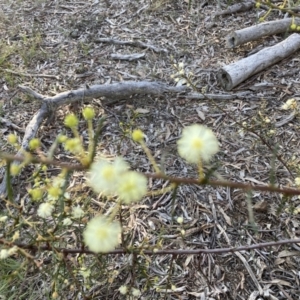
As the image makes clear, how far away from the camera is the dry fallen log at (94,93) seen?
2287 millimetres

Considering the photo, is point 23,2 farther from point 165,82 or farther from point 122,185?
point 122,185

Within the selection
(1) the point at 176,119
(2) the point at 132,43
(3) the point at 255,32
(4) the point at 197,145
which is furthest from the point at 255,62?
(4) the point at 197,145

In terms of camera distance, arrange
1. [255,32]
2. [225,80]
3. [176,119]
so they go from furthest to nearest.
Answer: [255,32] < [225,80] < [176,119]

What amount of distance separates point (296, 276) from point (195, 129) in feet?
3.88

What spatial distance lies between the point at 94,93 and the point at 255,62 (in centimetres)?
104

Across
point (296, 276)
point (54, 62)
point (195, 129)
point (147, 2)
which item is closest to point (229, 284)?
point (296, 276)

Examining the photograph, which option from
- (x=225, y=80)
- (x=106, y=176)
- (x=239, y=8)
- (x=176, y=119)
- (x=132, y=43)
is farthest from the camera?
(x=239, y=8)

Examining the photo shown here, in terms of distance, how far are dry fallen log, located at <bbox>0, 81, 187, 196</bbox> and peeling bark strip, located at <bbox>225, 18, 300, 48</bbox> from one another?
0.59 metres

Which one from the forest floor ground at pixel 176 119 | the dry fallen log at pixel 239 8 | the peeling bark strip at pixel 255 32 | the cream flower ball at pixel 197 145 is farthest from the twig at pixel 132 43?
the cream flower ball at pixel 197 145

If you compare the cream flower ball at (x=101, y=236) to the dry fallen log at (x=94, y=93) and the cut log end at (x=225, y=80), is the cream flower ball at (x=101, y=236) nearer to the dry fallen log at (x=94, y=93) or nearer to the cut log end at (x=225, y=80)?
the dry fallen log at (x=94, y=93)

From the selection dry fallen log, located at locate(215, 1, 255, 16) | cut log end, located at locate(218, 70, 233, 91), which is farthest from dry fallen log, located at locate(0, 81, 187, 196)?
dry fallen log, located at locate(215, 1, 255, 16)

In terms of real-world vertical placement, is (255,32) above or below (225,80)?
above

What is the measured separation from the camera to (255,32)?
2.77m

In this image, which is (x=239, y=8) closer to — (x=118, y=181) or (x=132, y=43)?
(x=132, y=43)
